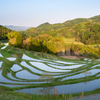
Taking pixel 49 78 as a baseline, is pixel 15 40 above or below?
above

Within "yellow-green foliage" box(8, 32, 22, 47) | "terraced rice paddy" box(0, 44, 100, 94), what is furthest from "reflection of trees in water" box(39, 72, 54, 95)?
"yellow-green foliage" box(8, 32, 22, 47)

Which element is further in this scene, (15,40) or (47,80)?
(15,40)

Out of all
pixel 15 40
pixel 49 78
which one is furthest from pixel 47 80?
pixel 15 40

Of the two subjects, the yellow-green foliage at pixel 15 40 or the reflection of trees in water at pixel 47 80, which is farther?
the yellow-green foliage at pixel 15 40

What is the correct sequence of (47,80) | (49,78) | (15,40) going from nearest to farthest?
(47,80) → (49,78) → (15,40)

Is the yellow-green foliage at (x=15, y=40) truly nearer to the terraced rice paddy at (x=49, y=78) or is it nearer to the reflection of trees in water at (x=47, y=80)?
the terraced rice paddy at (x=49, y=78)

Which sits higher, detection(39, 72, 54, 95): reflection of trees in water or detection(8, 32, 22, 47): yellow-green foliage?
detection(8, 32, 22, 47): yellow-green foliage

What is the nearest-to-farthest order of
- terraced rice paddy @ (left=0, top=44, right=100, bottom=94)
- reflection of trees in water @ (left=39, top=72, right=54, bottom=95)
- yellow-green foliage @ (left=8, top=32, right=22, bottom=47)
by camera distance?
reflection of trees in water @ (left=39, top=72, right=54, bottom=95)
terraced rice paddy @ (left=0, top=44, right=100, bottom=94)
yellow-green foliage @ (left=8, top=32, right=22, bottom=47)

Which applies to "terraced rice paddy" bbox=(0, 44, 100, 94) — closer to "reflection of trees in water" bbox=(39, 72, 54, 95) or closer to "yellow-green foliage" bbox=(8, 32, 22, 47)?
"reflection of trees in water" bbox=(39, 72, 54, 95)

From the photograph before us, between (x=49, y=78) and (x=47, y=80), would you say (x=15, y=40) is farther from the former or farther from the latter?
(x=47, y=80)

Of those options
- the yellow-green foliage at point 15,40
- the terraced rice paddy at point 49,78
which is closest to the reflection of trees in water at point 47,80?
the terraced rice paddy at point 49,78

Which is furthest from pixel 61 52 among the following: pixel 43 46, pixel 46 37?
pixel 46 37

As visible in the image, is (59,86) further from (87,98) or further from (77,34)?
(77,34)

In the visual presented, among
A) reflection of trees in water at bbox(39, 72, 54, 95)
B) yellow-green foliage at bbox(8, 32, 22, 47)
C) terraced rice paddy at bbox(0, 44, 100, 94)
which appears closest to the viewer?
reflection of trees in water at bbox(39, 72, 54, 95)
